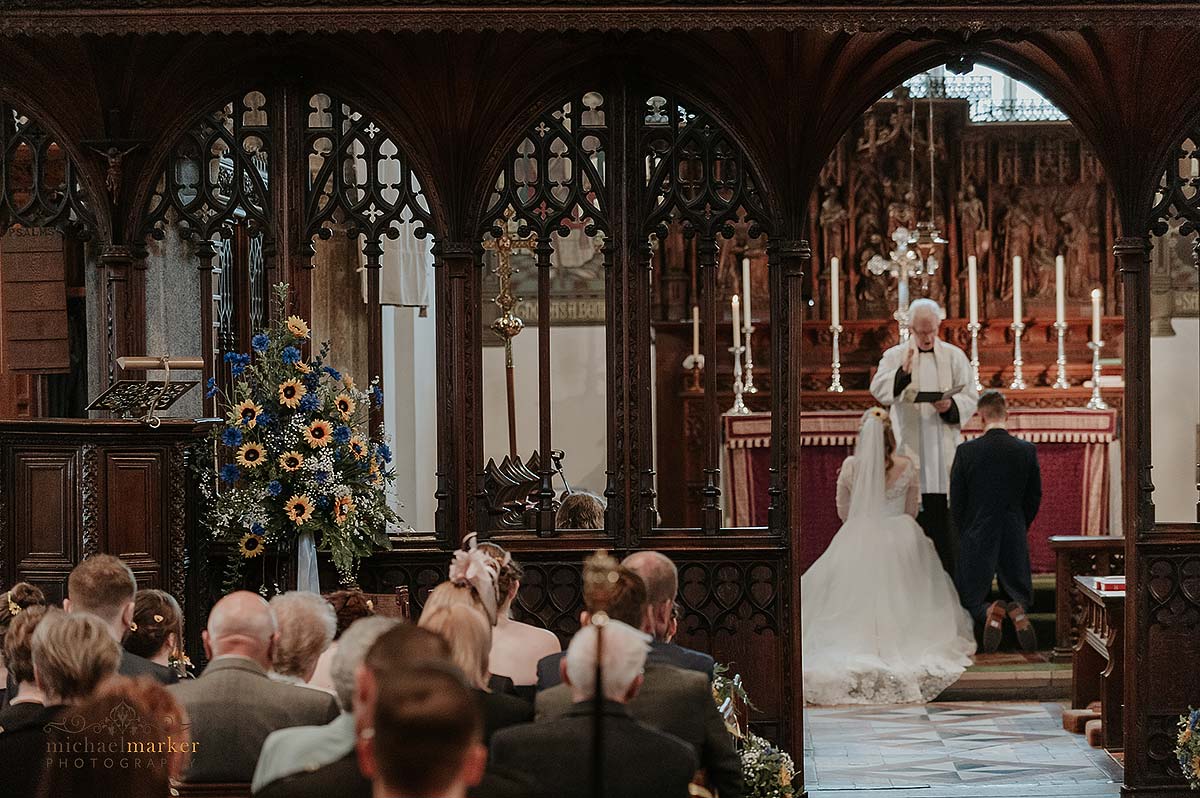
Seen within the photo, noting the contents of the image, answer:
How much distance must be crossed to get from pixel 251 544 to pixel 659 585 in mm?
2718

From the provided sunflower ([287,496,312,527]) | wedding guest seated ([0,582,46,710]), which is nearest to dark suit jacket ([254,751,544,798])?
wedding guest seated ([0,582,46,710])

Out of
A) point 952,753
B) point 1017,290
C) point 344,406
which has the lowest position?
point 952,753

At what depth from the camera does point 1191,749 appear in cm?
736

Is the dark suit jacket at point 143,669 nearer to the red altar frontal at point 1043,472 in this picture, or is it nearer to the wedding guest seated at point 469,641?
the wedding guest seated at point 469,641

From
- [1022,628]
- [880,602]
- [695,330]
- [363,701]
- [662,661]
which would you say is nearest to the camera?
[363,701]

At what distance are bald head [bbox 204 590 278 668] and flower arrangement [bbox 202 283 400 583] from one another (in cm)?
269

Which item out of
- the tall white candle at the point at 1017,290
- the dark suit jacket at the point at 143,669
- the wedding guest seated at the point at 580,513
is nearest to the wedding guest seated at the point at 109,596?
the dark suit jacket at the point at 143,669

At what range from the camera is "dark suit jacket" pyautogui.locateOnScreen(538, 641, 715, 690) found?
15.8 ft

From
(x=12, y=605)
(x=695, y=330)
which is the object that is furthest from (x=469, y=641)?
(x=695, y=330)

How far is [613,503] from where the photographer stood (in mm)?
7855

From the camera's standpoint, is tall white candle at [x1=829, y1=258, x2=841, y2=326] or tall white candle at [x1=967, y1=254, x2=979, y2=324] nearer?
tall white candle at [x1=829, y1=258, x2=841, y2=326]

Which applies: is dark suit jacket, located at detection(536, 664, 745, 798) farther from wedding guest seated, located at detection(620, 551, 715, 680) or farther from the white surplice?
the white surplice

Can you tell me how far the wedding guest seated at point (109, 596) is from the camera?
503cm

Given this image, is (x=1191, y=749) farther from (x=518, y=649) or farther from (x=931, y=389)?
(x=931, y=389)
